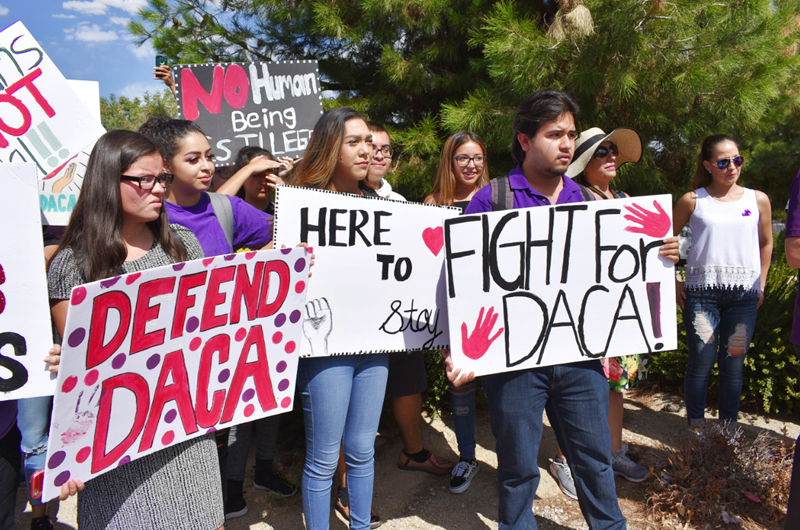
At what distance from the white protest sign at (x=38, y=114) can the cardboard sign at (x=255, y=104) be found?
3.25 feet

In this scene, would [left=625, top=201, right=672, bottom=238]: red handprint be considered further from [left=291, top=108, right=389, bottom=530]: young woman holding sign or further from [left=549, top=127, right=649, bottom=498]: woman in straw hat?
[left=291, top=108, right=389, bottom=530]: young woman holding sign

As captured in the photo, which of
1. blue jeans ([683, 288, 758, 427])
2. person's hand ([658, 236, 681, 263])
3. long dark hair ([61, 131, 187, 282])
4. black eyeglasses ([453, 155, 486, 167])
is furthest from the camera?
black eyeglasses ([453, 155, 486, 167])

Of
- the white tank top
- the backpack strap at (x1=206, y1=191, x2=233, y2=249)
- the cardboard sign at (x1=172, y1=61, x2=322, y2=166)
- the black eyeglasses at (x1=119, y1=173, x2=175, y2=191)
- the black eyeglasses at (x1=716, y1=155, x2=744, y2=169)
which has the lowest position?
the white tank top

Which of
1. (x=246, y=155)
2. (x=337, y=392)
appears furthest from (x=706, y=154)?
(x=246, y=155)

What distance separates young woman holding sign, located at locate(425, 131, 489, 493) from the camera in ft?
9.76

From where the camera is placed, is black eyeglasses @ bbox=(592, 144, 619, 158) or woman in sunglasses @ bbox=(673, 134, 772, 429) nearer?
black eyeglasses @ bbox=(592, 144, 619, 158)

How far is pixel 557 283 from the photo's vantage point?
203 centimetres

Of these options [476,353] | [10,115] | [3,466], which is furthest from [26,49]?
[476,353]

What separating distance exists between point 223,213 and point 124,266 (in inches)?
36.3

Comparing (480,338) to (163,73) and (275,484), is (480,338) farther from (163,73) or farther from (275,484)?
(163,73)

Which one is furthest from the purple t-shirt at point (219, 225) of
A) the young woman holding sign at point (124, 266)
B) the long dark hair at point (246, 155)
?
the long dark hair at point (246, 155)

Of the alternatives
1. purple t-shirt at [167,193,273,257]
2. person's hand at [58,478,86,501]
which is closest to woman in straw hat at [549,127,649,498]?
purple t-shirt at [167,193,273,257]

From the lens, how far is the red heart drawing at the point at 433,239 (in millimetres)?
2271

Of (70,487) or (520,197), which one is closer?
(70,487)
